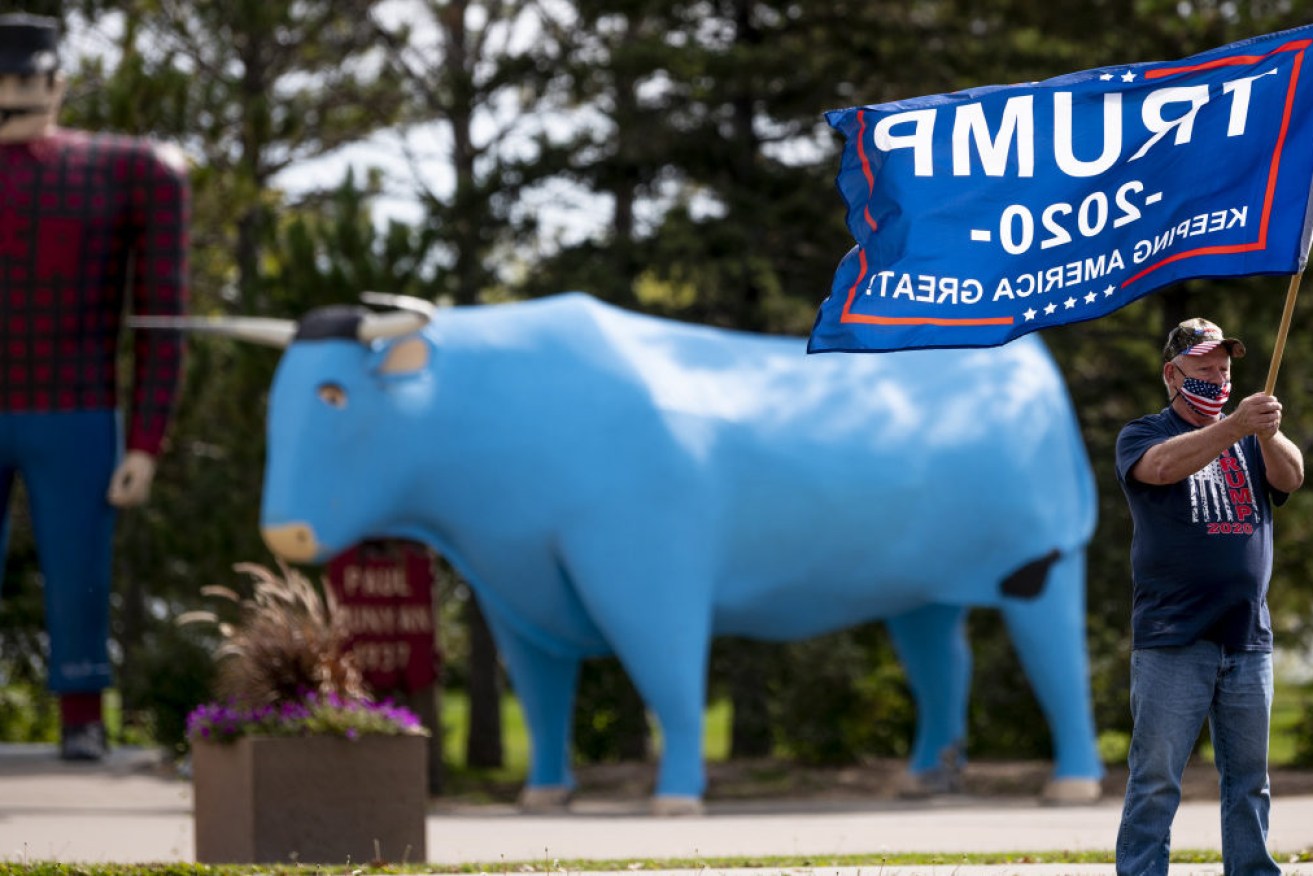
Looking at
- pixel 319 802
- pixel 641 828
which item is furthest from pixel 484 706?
pixel 319 802

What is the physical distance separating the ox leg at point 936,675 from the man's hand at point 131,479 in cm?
516

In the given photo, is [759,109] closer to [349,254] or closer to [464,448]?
[349,254]

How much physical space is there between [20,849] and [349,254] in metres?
6.24

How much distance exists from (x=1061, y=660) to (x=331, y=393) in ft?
16.6

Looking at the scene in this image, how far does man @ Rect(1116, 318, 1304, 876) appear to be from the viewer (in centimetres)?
591

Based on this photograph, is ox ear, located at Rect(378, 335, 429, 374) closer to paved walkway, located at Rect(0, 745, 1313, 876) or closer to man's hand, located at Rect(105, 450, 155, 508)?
man's hand, located at Rect(105, 450, 155, 508)

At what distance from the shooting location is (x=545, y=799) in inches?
489

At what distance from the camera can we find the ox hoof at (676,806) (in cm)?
1157

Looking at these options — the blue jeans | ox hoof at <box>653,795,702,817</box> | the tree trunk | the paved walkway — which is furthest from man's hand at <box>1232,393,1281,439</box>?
the tree trunk

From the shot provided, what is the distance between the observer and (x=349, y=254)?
14188 mm

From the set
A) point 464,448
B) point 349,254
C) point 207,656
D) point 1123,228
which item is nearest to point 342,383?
point 464,448

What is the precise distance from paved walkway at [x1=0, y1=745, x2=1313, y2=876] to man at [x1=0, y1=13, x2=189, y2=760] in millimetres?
1335

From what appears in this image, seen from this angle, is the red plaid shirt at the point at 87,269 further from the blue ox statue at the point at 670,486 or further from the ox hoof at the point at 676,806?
the ox hoof at the point at 676,806

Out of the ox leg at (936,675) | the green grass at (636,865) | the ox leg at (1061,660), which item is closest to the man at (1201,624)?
the green grass at (636,865)
